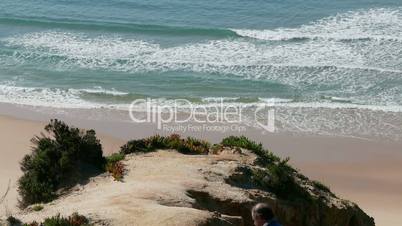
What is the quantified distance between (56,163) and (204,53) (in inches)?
750

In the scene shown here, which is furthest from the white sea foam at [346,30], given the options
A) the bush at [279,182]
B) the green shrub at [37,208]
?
the green shrub at [37,208]

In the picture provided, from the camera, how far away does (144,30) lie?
112 feet

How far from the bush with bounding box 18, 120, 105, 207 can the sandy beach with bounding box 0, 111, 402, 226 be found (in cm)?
483

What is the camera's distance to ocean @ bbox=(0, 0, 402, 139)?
26.8 meters

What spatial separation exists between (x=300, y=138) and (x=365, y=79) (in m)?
6.86

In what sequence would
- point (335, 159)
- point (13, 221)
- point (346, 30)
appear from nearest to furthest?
point (13, 221) < point (335, 159) < point (346, 30)

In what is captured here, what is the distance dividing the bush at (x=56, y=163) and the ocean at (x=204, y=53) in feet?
38.1

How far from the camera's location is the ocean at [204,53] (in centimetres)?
2680

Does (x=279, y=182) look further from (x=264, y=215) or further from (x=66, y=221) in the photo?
(x=264, y=215)

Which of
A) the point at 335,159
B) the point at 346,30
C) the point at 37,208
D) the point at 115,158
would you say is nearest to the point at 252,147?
the point at 115,158

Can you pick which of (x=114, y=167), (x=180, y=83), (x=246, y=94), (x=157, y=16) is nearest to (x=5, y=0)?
(x=157, y=16)

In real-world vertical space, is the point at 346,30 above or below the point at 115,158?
above

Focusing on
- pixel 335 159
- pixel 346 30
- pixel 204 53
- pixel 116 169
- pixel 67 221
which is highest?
pixel 346 30

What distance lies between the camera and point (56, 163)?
12844 millimetres
